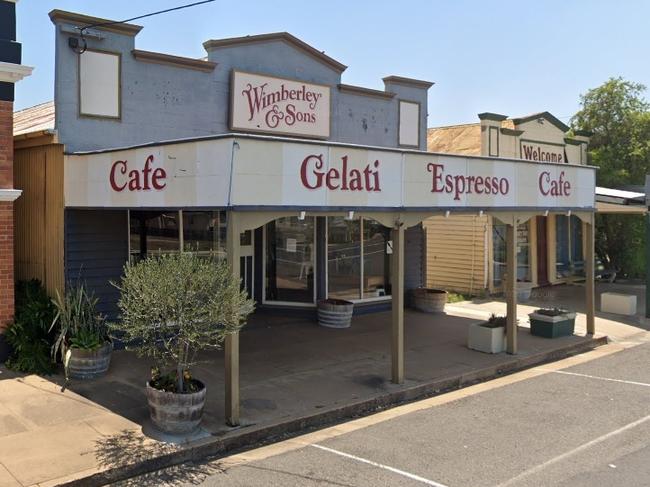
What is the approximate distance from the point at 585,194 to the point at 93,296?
1002cm

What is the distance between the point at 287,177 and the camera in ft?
25.6

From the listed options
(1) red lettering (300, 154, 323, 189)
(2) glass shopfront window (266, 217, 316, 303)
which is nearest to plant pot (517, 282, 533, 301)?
(2) glass shopfront window (266, 217, 316, 303)

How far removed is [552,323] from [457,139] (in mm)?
7977

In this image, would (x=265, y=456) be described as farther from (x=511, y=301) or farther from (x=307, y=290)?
(x=307, y=290)

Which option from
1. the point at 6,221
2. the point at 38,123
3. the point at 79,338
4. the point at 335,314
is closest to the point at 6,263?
the point at 6,221

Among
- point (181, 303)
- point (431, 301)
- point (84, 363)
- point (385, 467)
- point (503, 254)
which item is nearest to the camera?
point (385, 467)

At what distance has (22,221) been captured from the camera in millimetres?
11047

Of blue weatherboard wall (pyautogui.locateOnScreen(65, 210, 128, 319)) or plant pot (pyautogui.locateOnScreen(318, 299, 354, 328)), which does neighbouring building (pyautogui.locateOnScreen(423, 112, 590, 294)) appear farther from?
blue weatherboard wall (pyautogui.locateOnScreen(65, 210, 128, 319))

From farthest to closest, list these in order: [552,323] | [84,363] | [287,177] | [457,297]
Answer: [457,297]
[552,323]
[84,363]
[287,177]

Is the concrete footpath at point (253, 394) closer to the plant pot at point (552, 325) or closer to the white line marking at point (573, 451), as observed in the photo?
the plant pot at point (552, 325)

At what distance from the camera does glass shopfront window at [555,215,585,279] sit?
21578mm

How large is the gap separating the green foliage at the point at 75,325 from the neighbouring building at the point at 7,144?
0.75m

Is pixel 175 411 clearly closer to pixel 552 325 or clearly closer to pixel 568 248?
pixel 552 325

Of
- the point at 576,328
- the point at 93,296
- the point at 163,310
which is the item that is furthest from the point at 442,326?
the point at 163,310
